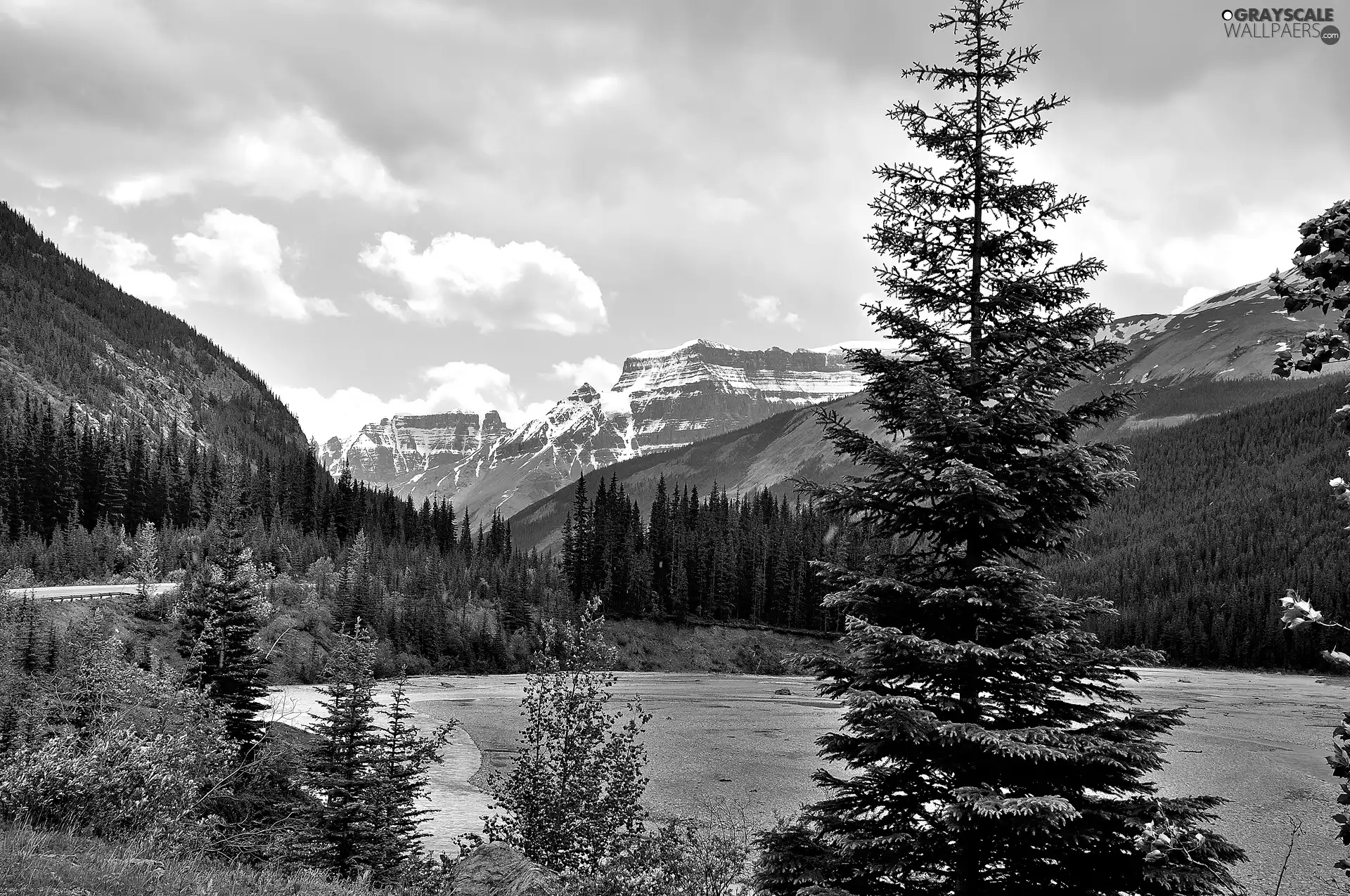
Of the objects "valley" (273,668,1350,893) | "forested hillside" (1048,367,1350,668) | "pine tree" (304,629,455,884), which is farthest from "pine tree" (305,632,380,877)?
"forested hillside" (1048,367,1350,668)

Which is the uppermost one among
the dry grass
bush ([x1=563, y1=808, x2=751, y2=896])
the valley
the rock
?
the dry grass

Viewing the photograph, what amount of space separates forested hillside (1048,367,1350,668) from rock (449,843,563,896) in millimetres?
95099

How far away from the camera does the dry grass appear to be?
8.85 metres

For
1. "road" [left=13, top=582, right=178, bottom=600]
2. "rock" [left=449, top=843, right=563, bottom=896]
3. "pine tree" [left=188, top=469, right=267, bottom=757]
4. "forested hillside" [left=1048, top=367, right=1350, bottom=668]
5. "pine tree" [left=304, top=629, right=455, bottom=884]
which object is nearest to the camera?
"rock" [left=449, top=843, right=563, bottom=896]

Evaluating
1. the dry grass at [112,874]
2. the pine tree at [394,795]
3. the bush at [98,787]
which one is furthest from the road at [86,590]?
the dry grass at [112,874]

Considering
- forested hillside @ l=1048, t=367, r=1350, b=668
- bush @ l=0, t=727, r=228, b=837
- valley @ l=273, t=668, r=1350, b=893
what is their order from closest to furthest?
bush @ l=0, t=727, r=228, b=837 < valley @ l=273, t=668, r=1350, b=893 < forested hillside @ l=1048, t=367, r=1350, b=668

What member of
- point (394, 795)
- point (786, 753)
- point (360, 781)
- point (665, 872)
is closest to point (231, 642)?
point (360, 781)

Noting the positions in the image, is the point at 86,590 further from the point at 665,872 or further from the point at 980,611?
the point at 980,611

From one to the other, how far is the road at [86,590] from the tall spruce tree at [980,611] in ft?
204

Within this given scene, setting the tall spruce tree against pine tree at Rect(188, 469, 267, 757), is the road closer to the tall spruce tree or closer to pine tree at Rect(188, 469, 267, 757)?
pine tree at Rect(188, 469, 267, 757)

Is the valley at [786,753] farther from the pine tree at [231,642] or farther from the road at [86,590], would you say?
the road at [86,590]

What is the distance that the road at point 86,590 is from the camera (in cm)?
5816

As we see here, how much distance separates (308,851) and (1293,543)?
186045 millimetres

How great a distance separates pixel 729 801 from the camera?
34.3 m
